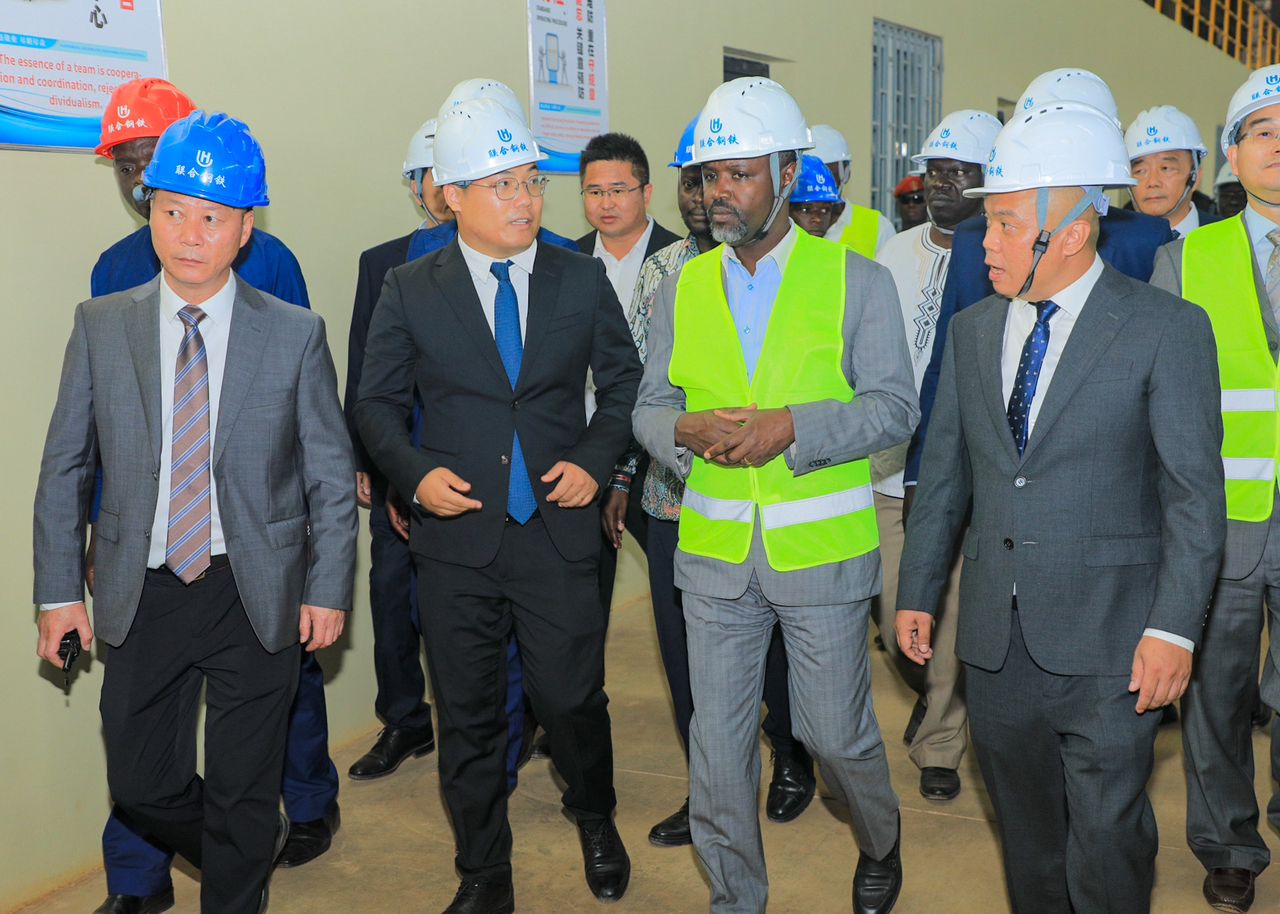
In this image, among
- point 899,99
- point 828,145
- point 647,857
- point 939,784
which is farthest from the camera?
point 899,99

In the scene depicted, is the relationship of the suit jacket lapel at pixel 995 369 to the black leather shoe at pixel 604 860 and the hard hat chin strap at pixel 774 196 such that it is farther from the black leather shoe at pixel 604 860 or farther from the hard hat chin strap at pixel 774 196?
the black leather shoe at pixel 604 860

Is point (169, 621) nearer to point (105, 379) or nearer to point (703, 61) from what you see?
point (105, 379)

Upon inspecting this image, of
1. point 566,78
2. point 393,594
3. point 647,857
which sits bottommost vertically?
point 647,857

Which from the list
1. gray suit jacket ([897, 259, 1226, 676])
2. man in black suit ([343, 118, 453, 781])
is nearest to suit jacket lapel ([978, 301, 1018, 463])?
gray suit jacket ([897, 259, 1226, 676])

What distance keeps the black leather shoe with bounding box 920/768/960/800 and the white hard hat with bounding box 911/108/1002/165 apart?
81.8 inches

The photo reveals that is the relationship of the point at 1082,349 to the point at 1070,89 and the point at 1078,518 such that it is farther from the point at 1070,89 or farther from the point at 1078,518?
the point at 1070,89

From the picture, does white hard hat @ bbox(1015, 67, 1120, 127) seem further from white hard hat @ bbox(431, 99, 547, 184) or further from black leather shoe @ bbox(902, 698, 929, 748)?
black leather shoe @ bbox(902, 698, 929, 748)

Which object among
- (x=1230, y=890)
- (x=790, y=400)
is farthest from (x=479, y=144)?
(x=1230, y=890)

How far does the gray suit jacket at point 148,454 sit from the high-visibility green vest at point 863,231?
3.91 metres

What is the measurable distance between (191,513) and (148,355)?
371 mm

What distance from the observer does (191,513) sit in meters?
2.80

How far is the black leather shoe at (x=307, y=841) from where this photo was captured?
3.65 meters

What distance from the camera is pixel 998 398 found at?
253 cm

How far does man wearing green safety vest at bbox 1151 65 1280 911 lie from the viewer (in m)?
3.03
